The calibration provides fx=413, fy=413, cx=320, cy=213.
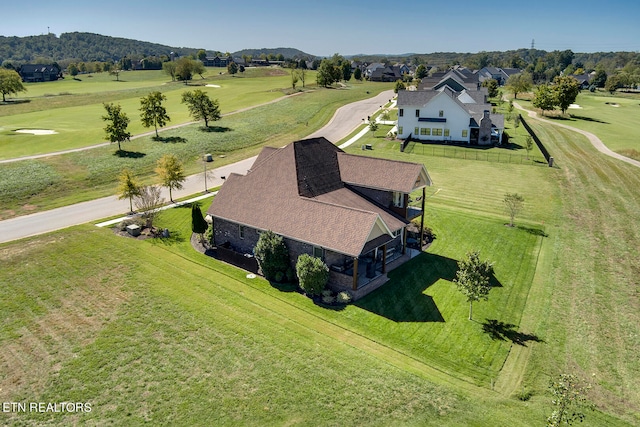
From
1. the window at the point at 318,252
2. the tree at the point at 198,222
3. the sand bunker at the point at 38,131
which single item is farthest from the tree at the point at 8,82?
the window at the point at 318,252

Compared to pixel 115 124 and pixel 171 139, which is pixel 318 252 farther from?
pixel 171 139

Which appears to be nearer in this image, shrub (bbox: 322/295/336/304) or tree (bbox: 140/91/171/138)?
shrub (bbox: 322/295/336/304)

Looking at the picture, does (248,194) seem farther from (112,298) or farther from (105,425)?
(105,425)

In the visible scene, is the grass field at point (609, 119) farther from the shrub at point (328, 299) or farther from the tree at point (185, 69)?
the tree at point (185, 69)

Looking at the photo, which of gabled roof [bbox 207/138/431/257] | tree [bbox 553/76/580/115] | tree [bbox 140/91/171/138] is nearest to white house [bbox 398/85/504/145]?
tree [bbox 553/76/580/115]

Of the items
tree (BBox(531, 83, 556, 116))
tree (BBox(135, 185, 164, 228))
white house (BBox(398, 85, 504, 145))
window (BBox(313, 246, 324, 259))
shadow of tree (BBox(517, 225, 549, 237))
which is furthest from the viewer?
tree (BBox(531, 83, 556, 116))

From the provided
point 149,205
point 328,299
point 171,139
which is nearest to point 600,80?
point 171,139

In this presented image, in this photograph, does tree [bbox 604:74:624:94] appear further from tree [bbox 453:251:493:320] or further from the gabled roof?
tree [bbox 453:251:493:320]

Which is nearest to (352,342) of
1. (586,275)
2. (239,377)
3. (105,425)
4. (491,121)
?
(239,377)
